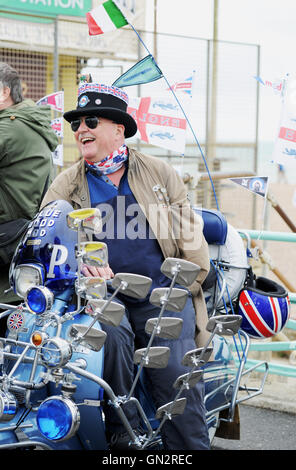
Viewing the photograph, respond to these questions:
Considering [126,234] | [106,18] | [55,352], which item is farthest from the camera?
[106,18]

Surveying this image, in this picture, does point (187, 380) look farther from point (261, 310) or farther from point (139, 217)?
point (261, 310)

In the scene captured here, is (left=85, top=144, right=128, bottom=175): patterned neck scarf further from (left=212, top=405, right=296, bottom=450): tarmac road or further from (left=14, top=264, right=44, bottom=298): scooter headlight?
(left=212, top=405, right=296, bottom=450): tarmac road

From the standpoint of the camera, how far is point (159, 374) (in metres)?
3.17

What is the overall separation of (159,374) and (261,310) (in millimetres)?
770

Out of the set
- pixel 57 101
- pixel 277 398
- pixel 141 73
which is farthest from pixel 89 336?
pixel 57 101

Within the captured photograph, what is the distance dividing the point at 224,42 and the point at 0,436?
7490mm

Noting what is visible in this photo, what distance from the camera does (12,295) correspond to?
374 centimetres

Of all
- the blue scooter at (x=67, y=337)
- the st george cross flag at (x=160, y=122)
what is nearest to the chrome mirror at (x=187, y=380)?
the blue scooter at (x=67, y=337)

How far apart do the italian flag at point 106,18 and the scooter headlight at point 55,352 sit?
2486 mm

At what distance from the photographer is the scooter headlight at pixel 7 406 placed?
8.34ft

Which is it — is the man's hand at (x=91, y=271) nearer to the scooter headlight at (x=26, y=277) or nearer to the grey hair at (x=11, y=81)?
the scooter headlight at (x=26, y=277)

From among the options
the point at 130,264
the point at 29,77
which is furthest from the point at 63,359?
the point at 29,77

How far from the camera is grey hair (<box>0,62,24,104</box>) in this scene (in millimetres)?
4043
